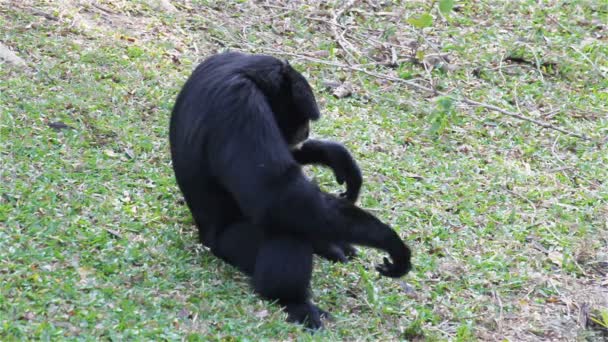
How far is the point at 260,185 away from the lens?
5.20 m

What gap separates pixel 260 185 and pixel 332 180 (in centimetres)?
224

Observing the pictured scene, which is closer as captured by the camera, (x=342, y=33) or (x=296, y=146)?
(x=296, y=146)

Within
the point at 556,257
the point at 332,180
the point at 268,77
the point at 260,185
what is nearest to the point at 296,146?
the point at 268,77


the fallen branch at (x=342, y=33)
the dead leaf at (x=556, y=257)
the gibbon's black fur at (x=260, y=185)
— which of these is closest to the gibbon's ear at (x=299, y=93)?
the gibbon's black fur at (x=260, y=185)

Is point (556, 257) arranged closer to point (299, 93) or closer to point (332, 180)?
point (332, 180)

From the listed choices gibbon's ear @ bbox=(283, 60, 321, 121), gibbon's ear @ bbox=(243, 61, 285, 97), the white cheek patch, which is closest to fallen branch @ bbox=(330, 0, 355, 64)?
the white cheek patch

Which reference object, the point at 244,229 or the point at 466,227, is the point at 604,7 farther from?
the point at 244,229

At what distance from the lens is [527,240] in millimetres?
7000

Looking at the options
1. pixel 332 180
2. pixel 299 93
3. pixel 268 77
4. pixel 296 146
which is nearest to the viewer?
pixel 268 77

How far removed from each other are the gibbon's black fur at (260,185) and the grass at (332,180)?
0.22 m

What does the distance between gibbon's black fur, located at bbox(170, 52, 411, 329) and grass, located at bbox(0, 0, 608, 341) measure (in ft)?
0.73

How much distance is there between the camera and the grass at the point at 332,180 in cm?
521

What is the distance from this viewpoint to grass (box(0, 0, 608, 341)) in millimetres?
5211

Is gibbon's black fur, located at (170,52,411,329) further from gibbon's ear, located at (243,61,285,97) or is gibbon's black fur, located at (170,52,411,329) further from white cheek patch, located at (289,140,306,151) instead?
white cheek patch, located at (289,140,306,151)
